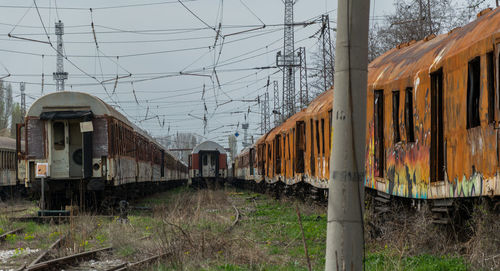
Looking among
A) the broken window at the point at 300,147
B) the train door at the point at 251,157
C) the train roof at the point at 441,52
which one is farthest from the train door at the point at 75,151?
the train door at the point at 251,157

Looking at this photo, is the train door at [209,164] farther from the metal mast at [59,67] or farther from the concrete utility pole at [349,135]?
the concrete utility pole at [349,135]

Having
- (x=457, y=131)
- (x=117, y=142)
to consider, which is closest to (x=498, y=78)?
(x=457, y=131)

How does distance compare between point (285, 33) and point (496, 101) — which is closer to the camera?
point (496, 101)

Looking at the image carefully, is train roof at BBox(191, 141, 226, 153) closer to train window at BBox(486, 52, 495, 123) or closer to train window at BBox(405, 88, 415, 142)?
train window at BBox(405, 88, 415, 142)

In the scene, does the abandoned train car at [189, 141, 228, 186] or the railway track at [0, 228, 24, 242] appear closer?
the railway track at [0, 228, 24, 242]

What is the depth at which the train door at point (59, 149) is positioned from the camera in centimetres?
1770

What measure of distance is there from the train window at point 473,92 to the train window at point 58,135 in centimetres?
1331

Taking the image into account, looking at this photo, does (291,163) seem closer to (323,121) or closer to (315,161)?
(315,161)

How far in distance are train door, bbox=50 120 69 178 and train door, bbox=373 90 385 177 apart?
9.78 m

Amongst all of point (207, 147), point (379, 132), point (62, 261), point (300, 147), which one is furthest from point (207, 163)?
point (62, 261)

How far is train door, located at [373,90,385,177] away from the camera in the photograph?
11344 millimetres

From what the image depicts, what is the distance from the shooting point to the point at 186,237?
974 centimetres

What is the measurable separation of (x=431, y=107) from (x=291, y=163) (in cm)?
1486

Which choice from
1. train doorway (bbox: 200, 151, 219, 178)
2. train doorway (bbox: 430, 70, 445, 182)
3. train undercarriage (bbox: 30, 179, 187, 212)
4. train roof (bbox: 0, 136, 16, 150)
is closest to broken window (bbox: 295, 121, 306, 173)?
train undercarriage (bbox: 30, 179, 187, 212)
